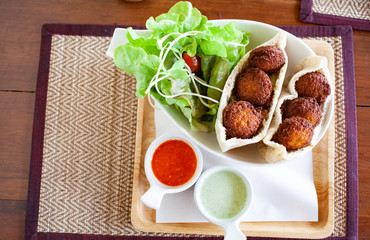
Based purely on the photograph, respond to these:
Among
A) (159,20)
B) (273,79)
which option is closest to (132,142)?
(159,20)

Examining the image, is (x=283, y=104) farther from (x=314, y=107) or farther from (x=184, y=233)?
(x=184, y=233)

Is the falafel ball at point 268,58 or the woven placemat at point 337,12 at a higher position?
the woven placemat at point 337,12

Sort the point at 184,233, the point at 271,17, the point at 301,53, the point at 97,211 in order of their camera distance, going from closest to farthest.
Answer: the point at 301,53, the point at 184,233, the point at 97,211, the point at 271,17

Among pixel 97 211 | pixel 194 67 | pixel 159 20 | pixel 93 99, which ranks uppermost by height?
pixel 159 20

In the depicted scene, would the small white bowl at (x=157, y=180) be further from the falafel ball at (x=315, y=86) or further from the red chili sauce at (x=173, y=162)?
the falafel ball at (x=315, y=86)

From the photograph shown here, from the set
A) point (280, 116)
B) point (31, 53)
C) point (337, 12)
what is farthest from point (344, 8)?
point (31, 53)

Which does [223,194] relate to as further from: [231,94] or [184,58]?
[184,58]

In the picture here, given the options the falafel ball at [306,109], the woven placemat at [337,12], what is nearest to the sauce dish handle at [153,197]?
the falafel ball at [306,109]
